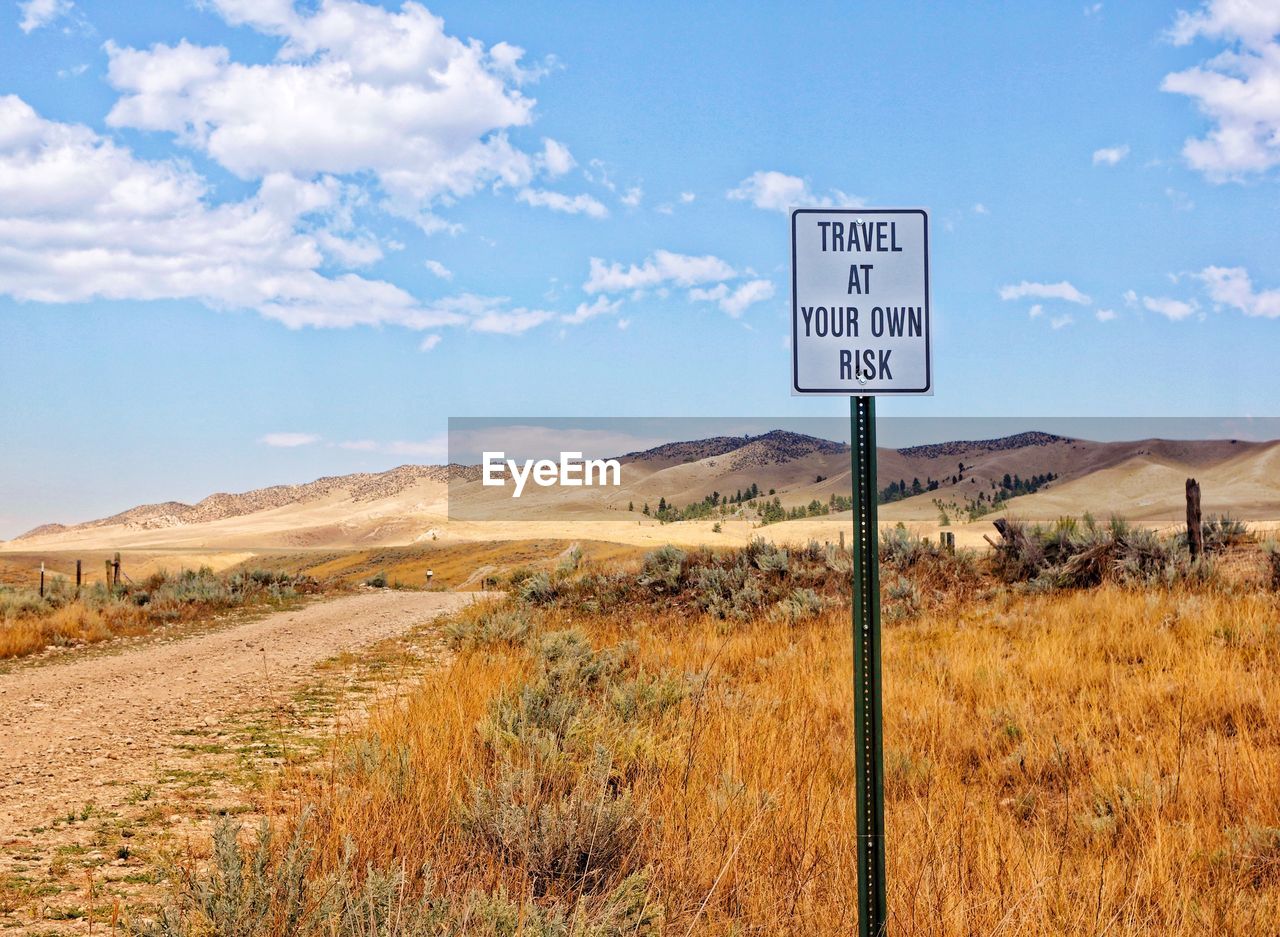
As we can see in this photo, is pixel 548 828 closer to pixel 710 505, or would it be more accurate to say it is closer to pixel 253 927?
pixel 253 927

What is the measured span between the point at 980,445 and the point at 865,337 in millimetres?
101324

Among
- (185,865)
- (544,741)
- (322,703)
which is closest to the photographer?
(185,865)

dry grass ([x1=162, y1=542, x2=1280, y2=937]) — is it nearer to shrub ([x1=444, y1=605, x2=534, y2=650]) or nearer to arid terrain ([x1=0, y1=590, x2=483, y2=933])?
arid terrain ([x1=0, y1=590, x2=483, y2=933])

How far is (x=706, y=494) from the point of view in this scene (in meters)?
91.8

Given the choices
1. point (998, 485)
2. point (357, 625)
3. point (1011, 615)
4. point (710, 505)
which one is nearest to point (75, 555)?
point (710, 505)

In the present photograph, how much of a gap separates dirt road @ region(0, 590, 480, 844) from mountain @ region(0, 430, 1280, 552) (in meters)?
38.4

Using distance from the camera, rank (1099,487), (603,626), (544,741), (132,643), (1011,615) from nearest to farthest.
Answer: (544,741) → (1011,615) → (603,626) → (132,643) → (1099,487)

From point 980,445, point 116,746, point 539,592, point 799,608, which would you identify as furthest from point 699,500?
point 116,746

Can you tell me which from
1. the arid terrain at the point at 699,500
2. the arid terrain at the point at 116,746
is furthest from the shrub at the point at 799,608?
the arid terrain at the point at 699,500

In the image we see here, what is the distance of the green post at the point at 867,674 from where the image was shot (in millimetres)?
3994

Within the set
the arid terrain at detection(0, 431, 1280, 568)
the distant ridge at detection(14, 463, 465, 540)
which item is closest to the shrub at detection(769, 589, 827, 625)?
the arid terrain at detection(0, 431, 1280, 568)

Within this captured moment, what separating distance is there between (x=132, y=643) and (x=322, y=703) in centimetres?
826

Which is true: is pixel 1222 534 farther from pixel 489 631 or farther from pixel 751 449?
pixel 751 449

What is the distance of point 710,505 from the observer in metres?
76.4
